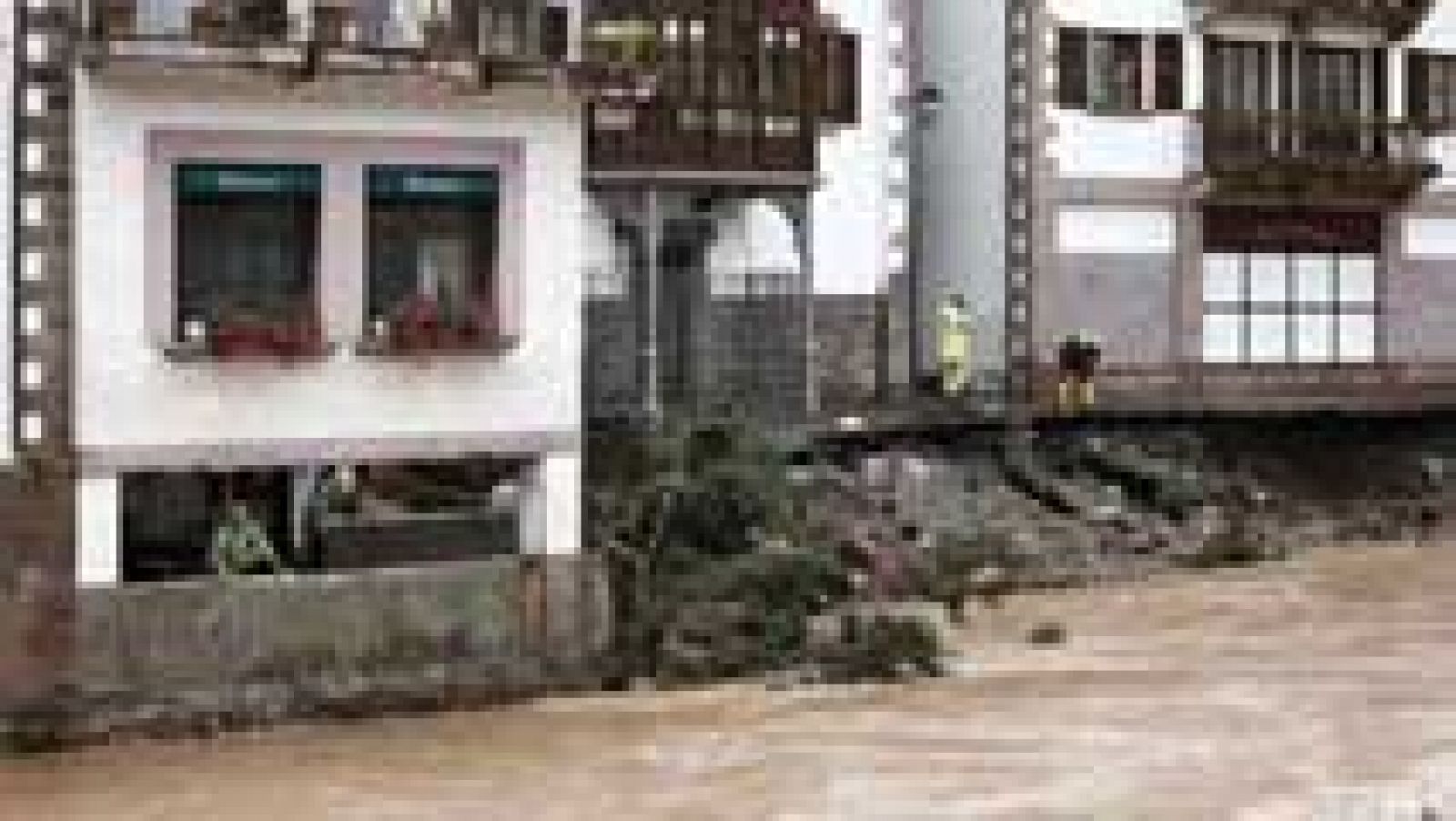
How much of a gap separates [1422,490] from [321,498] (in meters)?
21.2

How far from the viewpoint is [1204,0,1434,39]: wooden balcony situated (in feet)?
145

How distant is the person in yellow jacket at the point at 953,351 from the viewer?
4144 centimetres

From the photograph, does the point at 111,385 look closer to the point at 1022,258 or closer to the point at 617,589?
the point at 617,589

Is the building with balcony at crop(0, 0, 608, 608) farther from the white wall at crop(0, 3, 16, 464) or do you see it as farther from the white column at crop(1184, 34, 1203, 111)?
the white column at crop(1184, 34, 1203, 111)

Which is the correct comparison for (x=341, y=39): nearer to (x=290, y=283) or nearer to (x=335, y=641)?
(x=290, y=283)

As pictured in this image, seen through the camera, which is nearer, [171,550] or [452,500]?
[171,550]

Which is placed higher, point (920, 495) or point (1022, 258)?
point (1022, 258)

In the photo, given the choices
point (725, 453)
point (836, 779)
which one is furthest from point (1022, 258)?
point (836, 779)

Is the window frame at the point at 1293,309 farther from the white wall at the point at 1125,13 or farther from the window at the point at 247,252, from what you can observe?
the window at the point at 247,252

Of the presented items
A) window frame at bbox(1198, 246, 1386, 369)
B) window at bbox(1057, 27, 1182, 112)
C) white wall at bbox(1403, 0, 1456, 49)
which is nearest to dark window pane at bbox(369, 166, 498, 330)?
window at bbox(1057, 27, 1182, 112)

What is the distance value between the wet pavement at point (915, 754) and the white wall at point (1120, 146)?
1152cm

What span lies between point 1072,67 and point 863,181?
15.3ft

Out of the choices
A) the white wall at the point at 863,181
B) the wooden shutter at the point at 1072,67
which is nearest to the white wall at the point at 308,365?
the white wall at the point at 863,181

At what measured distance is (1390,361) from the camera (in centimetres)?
4650
